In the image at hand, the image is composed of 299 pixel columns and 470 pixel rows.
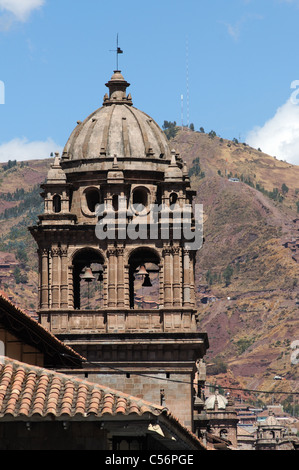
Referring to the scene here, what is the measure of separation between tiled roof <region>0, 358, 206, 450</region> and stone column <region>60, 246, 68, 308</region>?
35.9 m

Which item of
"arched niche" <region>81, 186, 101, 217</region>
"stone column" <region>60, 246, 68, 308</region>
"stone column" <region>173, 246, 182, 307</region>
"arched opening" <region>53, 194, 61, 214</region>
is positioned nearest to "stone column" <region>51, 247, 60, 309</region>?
"stone column" <region>60, 246, 68, 308</region>

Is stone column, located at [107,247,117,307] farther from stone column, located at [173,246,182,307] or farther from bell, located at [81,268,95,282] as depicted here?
stone column, located at [173,246,182,307]

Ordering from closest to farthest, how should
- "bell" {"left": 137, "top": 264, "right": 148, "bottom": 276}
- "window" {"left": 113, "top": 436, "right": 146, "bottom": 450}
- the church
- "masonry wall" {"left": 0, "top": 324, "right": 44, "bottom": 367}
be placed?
"window" {"left": 113, "top": 436, "right": 146, "bottom": 450} → "masonry wall" {"left": 0, "top": 324, "right": 44, "bottom": 367} → the church → "bell" {"left": 137, "top": 264, "right": 148, "bottom": 276}

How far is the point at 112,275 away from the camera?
68688mm

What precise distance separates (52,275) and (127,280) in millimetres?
3234

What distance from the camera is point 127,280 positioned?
68938mm

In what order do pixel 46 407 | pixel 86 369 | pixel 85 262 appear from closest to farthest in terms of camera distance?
pixel 46 407 < pixel 86 369 < pixel 85 262

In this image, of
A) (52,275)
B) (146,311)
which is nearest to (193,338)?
(146,311)

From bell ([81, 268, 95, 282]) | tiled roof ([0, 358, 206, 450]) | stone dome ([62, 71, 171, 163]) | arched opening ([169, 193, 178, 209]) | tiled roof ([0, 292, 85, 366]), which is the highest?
stone dome ([62, 71, 171, 163])

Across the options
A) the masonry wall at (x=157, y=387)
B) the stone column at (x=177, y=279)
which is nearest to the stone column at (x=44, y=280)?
the masonry wall at (x=157, y=387)

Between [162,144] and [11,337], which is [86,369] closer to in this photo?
[162,144]

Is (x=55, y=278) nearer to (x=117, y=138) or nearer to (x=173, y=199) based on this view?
(x=173, y=199)

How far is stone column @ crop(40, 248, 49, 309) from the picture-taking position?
2712 inches

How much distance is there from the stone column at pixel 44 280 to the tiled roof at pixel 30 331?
25973 millimetres
